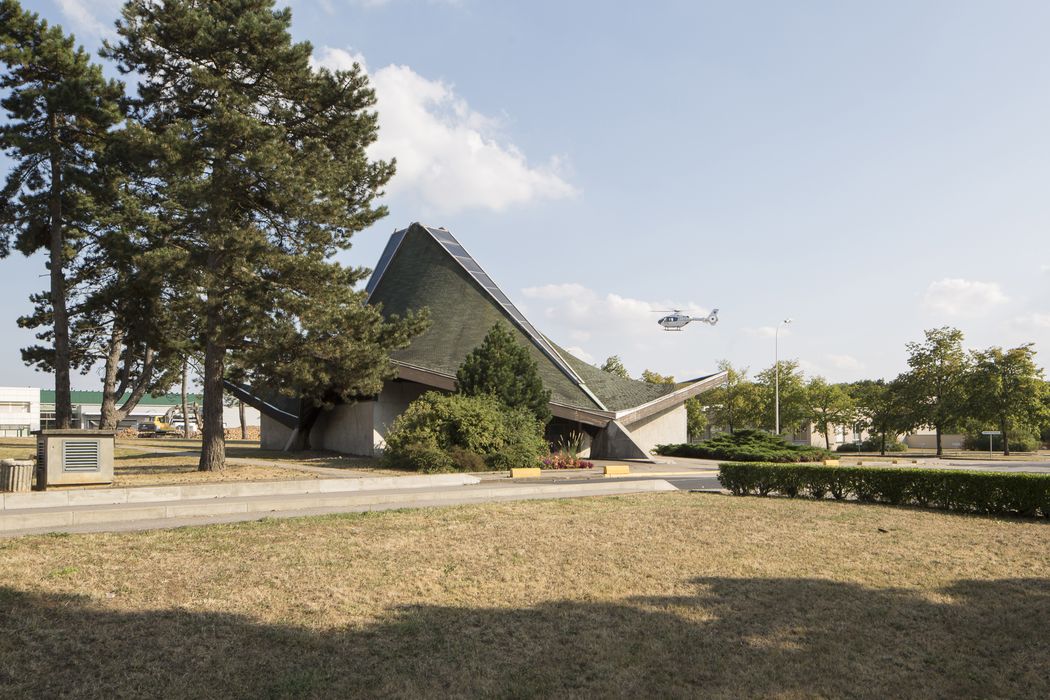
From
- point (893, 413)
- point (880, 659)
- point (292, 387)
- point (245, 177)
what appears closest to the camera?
point (880, 659)

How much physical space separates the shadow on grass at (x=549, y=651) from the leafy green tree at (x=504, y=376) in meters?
19.1

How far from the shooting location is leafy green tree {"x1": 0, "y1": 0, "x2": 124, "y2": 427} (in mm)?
24047

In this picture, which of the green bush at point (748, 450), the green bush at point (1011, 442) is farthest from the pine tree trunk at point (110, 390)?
the green bush at point (1011, 442)

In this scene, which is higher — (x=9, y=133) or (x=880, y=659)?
(x=9, y=133)

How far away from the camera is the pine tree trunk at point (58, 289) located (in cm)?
2434

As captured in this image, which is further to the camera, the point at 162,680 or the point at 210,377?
the point at 210,377

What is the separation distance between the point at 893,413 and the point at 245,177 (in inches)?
1680

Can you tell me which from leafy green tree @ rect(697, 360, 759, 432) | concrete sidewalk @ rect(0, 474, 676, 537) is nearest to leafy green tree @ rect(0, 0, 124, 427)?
concrete sidewalk @ rect(0, 474, 676, 537)

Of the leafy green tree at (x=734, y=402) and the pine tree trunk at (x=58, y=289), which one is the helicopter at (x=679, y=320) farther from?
the pine tree trunk at (x=58, y=289)

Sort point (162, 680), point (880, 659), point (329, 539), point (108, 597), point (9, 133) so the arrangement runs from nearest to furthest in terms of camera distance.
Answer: point (162, 680)
point (880, 659)
point (108, 597)
point (329, 539)
point (9, 133)

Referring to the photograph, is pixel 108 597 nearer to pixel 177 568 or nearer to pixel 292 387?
pixel 177 568

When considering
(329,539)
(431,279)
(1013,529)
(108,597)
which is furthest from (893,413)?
(108,597)

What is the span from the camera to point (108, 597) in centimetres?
668

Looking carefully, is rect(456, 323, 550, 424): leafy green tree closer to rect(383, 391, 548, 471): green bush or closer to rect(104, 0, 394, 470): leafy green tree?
rect(383, 391, 548, 471): green bush
